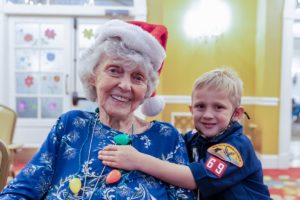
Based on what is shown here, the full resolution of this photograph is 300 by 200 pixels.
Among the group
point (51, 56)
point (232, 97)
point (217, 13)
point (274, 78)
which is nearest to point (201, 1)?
point (217, 13)

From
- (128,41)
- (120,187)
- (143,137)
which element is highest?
(128,41)

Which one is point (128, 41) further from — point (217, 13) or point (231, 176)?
point (217, 13)

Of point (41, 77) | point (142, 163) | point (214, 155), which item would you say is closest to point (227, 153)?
point (214, 155)

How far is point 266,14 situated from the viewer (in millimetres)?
4352

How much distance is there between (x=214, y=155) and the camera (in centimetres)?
111

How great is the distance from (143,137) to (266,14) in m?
3.81

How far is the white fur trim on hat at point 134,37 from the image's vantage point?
1072mm

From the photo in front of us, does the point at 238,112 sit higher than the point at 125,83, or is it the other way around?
the point at 125,83

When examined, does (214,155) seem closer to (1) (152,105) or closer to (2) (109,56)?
(1) (152,105)

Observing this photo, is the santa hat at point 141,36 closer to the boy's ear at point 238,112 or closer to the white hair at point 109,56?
the white hair at point 109,56

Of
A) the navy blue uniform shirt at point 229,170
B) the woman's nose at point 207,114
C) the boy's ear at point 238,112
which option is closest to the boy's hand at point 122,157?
the navy blue uniform shirt at point 229,170

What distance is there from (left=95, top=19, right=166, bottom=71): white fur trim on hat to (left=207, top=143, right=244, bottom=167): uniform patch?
1.23 feet

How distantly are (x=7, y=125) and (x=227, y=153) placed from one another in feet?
8.49

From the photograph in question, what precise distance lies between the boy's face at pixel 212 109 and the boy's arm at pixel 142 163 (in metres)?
0.23
